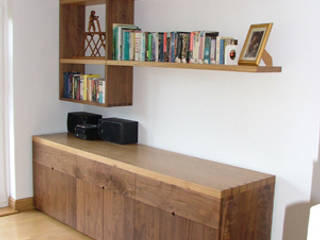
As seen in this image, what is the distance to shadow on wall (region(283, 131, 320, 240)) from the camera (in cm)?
245

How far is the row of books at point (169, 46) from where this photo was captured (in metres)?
2.66

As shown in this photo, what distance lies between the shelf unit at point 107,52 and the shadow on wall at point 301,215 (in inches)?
40.2

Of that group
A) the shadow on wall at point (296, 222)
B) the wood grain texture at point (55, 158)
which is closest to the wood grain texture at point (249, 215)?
the shadow on wall at point (296, 222)

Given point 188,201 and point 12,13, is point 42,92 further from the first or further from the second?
point 188,201

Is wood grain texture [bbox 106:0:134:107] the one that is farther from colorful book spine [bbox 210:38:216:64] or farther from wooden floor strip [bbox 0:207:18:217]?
wooden floor strip [bbox 0:207:18:217]

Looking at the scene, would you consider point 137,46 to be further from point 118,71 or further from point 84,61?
point 84,61

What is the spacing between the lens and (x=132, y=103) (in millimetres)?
3562

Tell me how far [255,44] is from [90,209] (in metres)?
1.71

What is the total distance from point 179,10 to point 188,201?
4.67 ft

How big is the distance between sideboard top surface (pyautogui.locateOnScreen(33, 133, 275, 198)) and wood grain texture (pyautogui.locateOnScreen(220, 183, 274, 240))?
5cm

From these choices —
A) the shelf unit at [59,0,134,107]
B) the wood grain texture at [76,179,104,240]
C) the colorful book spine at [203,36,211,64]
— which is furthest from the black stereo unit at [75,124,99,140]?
the colorful book spine at [203,36,211,64]

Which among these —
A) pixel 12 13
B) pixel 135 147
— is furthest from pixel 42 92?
pixel 135 147

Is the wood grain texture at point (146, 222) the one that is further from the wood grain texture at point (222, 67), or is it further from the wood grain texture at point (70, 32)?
the wood grain texture at point (70, 32)

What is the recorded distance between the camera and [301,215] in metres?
2.51
